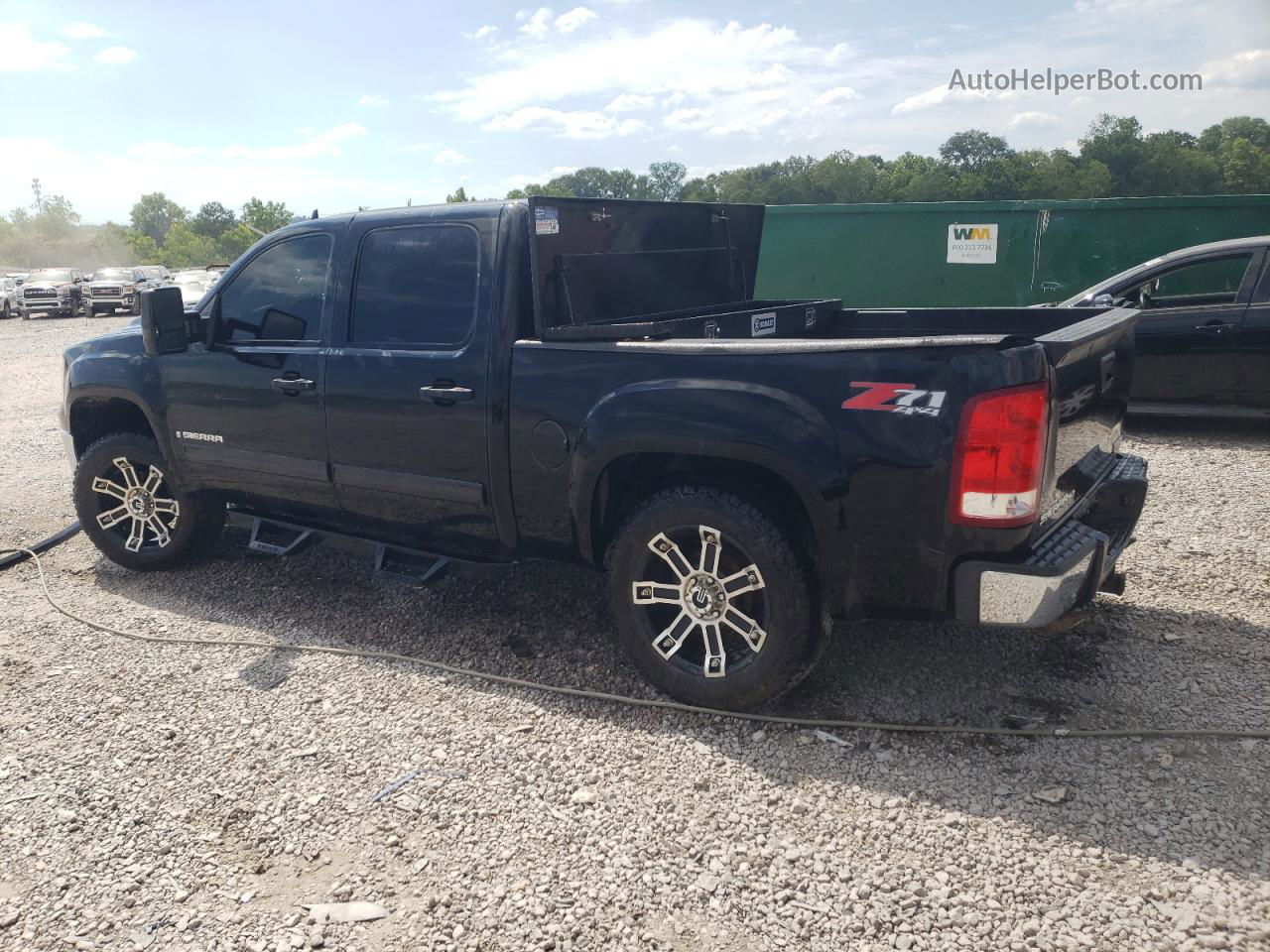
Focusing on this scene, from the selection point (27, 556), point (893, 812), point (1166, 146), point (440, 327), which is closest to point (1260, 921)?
point (893, 812)

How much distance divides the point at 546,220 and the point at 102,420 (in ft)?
10.7

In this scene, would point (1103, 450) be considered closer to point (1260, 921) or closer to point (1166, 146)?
point (1260, 921)

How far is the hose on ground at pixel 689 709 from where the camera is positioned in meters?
3.37

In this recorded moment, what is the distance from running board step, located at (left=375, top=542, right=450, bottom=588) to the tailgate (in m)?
2.54

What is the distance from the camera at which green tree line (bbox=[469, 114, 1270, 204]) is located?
57.3 meters

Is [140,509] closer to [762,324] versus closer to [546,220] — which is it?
[546,220]

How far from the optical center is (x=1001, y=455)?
Answer: 298 cm

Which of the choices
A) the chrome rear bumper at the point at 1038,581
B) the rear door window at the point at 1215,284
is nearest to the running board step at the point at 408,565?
the chrome rear bumper at the point at 1038,581

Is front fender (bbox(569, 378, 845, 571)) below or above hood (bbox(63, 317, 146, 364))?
below

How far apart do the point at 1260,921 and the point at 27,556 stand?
20.6 ft

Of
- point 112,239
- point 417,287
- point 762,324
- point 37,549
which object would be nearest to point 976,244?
point 762,324

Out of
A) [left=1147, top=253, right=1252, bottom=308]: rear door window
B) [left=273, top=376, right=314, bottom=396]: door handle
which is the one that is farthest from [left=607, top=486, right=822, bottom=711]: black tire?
[left=1147, top=253, right=1252, bottom=308]: rear door window

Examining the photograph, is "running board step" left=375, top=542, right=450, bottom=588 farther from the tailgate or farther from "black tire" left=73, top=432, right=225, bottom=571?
the tailgate

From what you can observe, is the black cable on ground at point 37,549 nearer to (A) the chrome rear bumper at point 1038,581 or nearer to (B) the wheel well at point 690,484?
(B) the wheel well at point 690,484
